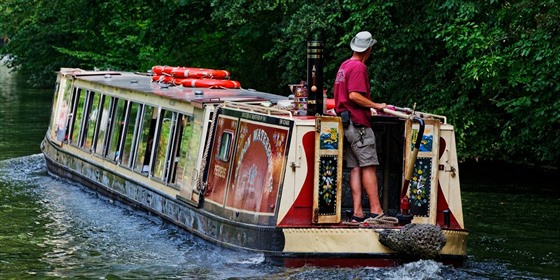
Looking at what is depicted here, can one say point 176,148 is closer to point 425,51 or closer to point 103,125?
point 103,125

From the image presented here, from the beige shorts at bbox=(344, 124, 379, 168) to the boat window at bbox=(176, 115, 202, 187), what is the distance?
2532 millimetres

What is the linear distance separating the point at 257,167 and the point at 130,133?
15.5 ft

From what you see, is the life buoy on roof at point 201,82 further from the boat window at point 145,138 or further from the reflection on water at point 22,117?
the reflection on water at point 22,117

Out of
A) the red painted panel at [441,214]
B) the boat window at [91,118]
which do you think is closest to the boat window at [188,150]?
the red painted panel at [441,214]

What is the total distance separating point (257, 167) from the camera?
466 inches

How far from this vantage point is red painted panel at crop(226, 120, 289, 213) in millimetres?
11406

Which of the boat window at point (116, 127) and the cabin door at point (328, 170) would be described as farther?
the boat window at point (116, 127)

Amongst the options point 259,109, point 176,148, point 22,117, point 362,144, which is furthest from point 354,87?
point 22,117

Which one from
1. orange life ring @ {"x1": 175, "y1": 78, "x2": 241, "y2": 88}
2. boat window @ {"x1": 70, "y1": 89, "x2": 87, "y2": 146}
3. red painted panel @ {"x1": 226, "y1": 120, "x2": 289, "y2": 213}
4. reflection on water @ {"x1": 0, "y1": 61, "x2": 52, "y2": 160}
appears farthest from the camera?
reflection on water @ {"x1": 0, "y1": 61, "x2": 52, "y2": 160}

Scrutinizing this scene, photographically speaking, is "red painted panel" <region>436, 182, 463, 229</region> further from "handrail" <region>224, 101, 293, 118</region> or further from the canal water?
"handrail" <region>224, 101, 293, 118</region>

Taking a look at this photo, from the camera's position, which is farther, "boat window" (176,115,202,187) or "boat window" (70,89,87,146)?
"boat window" (70,89,87,146)

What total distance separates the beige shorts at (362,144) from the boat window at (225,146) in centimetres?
164

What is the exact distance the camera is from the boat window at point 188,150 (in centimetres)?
1345

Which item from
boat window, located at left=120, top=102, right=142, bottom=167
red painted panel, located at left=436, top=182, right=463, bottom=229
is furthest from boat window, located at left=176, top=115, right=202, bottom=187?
red painted panel, located at left=436, top=182, right=463, bottom=229
